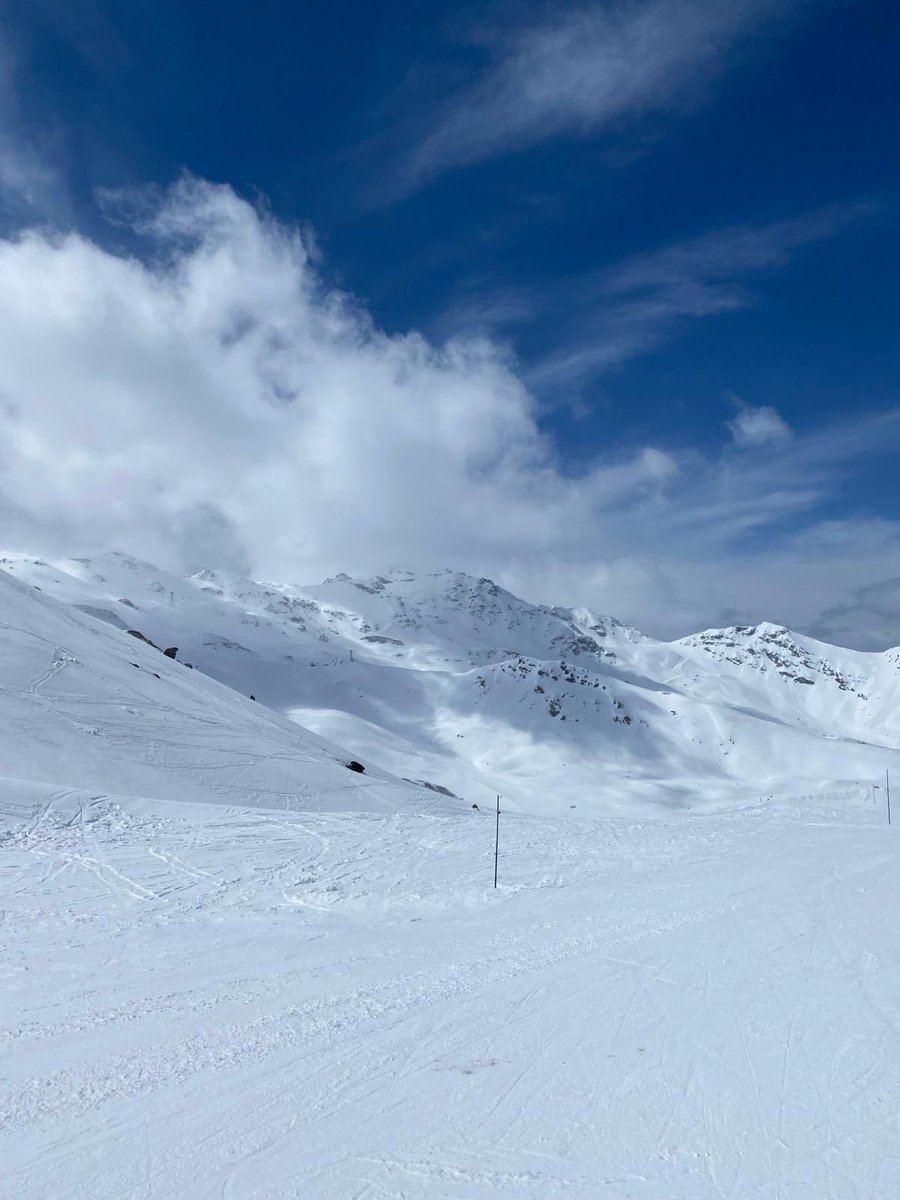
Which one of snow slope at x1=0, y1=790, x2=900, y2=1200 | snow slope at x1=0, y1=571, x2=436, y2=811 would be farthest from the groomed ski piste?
snow slope at x1=0, y1=571, x2=436, y2=811

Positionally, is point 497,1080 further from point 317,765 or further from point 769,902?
point 317,765

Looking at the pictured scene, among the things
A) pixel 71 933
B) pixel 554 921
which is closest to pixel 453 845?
pixel 554 921

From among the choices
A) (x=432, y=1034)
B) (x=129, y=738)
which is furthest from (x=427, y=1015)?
(x=129, y=738)

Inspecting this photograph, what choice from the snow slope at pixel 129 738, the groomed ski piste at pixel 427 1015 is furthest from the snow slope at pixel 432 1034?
the snow slope at pixel 129 738

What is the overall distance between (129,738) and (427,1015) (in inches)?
789

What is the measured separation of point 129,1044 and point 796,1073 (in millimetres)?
5734

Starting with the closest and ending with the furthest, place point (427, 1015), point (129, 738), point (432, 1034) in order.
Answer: point (432, 1034)
point (427, 1015)
point (129, 738)

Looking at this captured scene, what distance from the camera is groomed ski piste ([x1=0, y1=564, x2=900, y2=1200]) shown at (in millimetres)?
4824

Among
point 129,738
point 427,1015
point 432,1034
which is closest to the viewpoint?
point 432,1034

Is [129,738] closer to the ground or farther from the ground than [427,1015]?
farther from the ground

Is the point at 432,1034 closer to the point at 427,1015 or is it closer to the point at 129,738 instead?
the point at 427,1015

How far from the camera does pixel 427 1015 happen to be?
288 inches

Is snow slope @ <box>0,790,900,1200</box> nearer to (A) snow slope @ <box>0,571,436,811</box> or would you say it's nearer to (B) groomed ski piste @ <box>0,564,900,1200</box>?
(B) groomed ski piste @ <box>0,564,900,1200</box>

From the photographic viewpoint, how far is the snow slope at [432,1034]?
478cm
